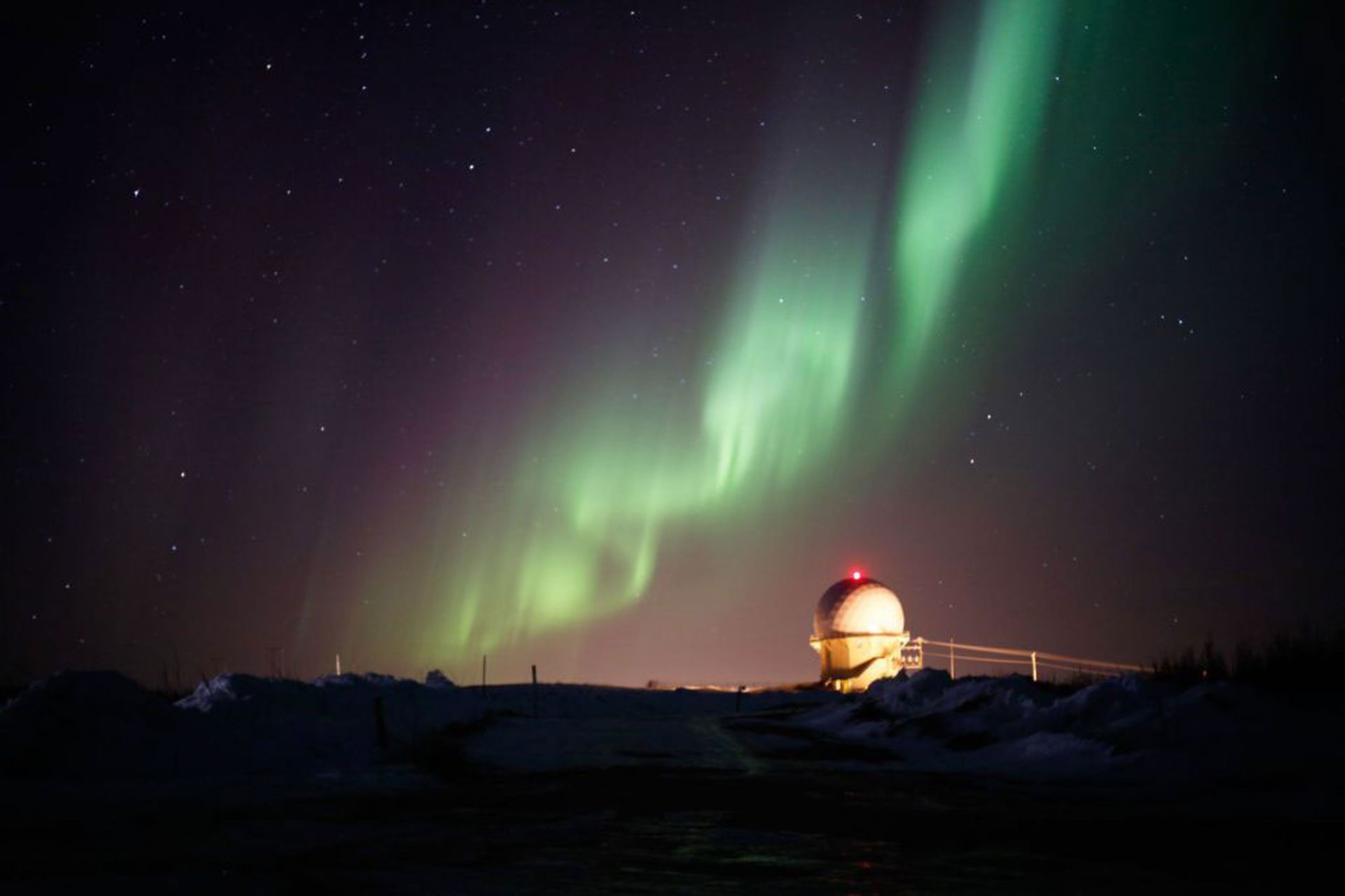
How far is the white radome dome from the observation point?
219 ft

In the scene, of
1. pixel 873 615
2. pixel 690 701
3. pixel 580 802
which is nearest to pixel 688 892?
pixel 580 802

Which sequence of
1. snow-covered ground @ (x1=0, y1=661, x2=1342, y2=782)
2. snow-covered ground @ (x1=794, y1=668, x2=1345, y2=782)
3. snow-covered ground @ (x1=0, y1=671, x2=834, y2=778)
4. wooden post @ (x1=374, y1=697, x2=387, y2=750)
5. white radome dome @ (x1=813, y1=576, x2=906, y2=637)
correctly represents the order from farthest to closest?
1. white radome dome @ (x1=813, y1=576, x2=906, y2=637)
2. wooden post @ (x1=374, y1=697, x2=387, y2=750)
3. snow-covered ground @ (x1=0, y1=671, x2=834, y2=778)
4. snow-covered ground @ (x1=0, y1=661, x2=1342, y2=782)
5. snow-covered ground @ (x1=794, y1=668, x2=1345, y2=782)

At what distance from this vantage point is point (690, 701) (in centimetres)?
5291

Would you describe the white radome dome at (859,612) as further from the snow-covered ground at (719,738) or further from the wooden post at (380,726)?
the wooden post at (380,726)

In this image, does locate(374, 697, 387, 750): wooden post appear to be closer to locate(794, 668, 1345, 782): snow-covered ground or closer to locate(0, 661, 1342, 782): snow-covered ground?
locate(0, 661, 1342, 782): snow-covered ground

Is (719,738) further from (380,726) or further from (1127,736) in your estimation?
(1127,736)

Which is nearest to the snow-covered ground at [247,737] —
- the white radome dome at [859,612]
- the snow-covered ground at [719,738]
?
the snow-covered ground at [719,738]

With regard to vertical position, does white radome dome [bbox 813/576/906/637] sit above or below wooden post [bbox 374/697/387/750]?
above

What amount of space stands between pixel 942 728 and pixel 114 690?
52.3 feet

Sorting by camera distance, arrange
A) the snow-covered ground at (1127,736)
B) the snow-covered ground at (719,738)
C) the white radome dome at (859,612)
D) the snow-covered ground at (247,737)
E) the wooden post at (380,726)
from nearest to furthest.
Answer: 1. the snow-covered ground at (1127,736)
2. the snow-covered ground at (719,738)
3. the snow-covered ground at (247,737)
4. the wooden post at (380,726)
5. the white radome dome at (859,612)

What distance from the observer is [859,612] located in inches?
2638

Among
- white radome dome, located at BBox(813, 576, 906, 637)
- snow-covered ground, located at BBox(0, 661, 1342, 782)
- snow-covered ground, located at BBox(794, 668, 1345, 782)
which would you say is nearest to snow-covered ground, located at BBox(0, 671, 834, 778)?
snow-covered ground, located at BBox(0, 661, 1342, 782)

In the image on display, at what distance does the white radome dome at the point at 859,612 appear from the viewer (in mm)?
66750

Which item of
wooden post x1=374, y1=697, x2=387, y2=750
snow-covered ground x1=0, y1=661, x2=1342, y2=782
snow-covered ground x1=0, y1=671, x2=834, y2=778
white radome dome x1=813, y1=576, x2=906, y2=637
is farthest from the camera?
white radome dome x1=813, y1=576, x2=906, y2=637
